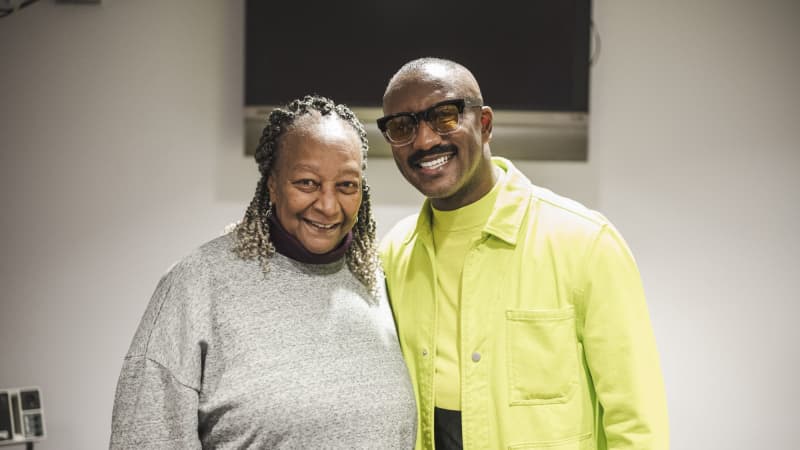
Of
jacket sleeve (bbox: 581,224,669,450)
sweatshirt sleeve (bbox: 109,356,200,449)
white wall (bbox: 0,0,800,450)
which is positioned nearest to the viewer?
sweatshirt sleeve (bbox: 109,356,200,449)

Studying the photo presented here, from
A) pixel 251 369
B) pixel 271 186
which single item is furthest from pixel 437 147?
pixel 251 369

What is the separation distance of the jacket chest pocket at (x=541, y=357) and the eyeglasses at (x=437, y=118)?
18.2 inches

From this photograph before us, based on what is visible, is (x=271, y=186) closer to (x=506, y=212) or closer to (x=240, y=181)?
(x=506, y=212)

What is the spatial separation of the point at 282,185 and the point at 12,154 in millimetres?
1831

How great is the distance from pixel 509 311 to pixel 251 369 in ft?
1.93

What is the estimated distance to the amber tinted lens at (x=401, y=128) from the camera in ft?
5.31

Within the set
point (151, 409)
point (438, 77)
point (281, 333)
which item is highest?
point (438, 77)

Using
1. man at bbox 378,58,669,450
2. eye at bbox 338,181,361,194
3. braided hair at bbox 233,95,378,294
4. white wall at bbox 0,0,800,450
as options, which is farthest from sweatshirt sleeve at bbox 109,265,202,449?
white wall at bbox 0,0,800,450

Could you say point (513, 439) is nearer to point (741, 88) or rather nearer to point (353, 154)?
point (353, 154)

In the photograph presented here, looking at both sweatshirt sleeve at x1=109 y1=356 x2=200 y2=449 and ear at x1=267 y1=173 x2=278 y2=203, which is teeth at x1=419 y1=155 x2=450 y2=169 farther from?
sweatshirt sleeve at x1=109 y1=356 x2=200 y2=449

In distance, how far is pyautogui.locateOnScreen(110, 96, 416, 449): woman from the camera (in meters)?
1.33

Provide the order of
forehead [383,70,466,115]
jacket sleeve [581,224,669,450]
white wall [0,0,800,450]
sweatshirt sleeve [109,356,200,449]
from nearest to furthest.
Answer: sweatshirt sleeve [109,356,200,449]
jacket sleeve [581,224,669,450]
forehead [383,70,466,115]
white wall [0,0,800,450]

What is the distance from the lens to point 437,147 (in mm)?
1604

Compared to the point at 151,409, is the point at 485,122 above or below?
above
